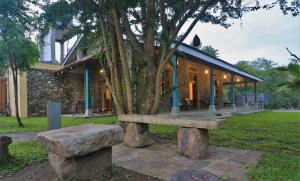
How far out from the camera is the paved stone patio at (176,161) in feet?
10.5

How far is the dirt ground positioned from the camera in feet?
10.0

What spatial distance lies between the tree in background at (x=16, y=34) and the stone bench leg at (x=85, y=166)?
372 centimetres

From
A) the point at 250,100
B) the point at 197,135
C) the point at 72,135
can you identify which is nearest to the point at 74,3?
the point at 72,135

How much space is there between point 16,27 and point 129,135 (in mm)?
4220

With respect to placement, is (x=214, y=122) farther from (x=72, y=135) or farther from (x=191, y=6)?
(x=191, y=6)

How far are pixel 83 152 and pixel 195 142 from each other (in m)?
1.82

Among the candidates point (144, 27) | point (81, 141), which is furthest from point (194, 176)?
point (144, 27)

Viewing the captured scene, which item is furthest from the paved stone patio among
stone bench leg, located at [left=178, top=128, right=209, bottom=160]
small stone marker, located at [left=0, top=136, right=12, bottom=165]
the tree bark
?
small stone marker, located at [left=0, top=136, right=12, bottom=165]

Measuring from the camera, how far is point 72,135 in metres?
2.75

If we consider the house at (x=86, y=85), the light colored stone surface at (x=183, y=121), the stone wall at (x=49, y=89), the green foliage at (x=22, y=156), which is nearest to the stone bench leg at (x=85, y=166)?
the green foliage at (x=22, y=156)

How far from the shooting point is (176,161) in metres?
3.67

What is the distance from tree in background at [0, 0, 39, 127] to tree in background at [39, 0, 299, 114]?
67cm

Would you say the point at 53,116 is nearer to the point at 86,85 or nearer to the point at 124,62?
the point at 124,62

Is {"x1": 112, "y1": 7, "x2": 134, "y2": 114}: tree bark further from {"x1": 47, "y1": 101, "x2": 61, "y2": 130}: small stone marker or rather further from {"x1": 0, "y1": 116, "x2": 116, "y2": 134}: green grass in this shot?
{"x1": 0, "y1": 116, "x2": 116, "y2": 134}: green grass
